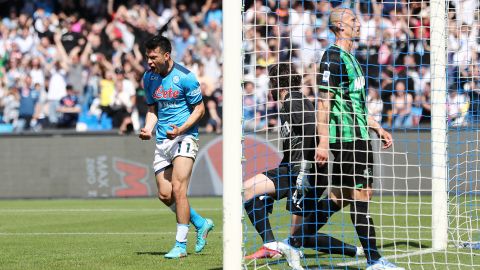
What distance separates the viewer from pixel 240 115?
776 centimetres

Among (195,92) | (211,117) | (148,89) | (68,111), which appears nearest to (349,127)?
(195,92)

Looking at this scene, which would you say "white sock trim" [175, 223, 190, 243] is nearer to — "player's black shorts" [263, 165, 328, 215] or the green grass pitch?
the green grass pitch

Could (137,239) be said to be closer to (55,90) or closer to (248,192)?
(248,192)

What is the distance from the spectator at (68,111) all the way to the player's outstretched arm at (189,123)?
13275 millimetres

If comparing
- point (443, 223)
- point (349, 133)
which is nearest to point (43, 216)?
point (443, 223)

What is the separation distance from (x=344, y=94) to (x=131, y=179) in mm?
12802

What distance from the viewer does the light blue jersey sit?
1023 cm

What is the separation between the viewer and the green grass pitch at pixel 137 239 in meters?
9.37

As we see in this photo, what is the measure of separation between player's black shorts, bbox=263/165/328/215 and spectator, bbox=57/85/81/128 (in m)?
13.9

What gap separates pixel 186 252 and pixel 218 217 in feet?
17.1

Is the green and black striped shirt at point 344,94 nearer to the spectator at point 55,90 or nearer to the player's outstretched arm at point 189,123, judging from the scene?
the player's outstretched arm at point 189,123

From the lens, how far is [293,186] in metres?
9.63

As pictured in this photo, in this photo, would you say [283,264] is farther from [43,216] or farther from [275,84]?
[43,216]

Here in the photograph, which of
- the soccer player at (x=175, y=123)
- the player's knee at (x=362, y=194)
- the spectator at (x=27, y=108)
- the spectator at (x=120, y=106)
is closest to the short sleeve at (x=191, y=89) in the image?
the soccer player at (x=175, y=123)
